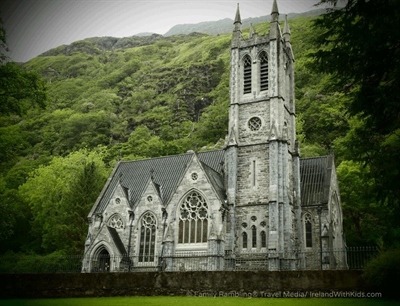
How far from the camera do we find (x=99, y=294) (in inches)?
820

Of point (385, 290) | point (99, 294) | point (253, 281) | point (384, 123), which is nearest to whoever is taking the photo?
point (384, 123)

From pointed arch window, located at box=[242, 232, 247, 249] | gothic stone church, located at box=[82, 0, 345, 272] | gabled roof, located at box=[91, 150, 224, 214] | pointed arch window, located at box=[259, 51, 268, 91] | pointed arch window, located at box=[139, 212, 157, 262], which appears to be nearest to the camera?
gothic stone church, located at box=[82, 0, 345, 272]

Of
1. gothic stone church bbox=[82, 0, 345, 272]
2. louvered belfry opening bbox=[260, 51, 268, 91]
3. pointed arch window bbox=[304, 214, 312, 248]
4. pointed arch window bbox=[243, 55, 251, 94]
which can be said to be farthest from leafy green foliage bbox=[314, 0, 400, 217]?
pointed arch window bbox=[243, 55, 251, 94]

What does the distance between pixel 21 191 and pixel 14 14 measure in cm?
3534

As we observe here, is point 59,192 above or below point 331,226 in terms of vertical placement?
above

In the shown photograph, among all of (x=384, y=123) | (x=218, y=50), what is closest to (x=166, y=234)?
(x=384, y=123)

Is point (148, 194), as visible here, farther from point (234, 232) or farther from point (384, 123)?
point (384, 123)

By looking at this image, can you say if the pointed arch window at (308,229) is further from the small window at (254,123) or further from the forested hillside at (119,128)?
the small window at (254,123)

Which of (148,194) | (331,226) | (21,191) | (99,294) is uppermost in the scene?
(21,191)

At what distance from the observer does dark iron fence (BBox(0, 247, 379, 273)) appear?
29922mm

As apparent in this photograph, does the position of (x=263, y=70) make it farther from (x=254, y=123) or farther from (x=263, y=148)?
(x=263, y=148)

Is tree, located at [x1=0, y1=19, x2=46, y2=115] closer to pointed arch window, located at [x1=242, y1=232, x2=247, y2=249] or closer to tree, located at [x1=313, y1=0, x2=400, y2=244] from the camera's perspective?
tree, located at [x1=313, y1=0, x2=400, y2=244]

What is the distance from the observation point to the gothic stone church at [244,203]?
31.3 meters

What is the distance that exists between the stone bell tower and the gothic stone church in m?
0.08
